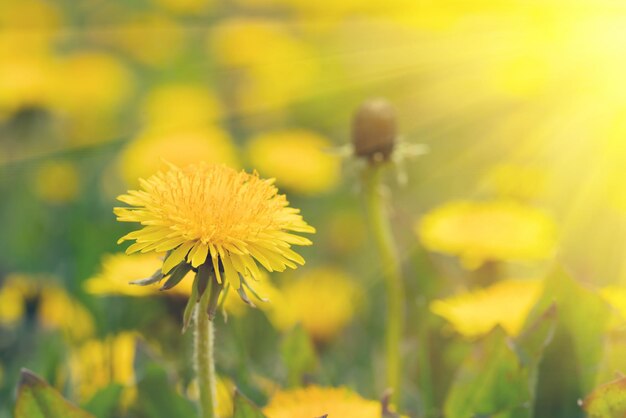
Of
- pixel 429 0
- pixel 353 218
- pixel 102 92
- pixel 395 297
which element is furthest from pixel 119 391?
pixel 429 0

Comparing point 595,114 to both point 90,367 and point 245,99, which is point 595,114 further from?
point 90,367

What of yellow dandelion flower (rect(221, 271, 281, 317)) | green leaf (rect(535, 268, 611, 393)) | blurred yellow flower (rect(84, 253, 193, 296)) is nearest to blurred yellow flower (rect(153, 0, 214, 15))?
yellow dandelion flower (rect(221, 271, 281, 317))

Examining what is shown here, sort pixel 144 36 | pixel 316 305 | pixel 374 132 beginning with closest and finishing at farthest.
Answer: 1. pixel 374 132
2. pixel 316 305
3. pixel 144 36

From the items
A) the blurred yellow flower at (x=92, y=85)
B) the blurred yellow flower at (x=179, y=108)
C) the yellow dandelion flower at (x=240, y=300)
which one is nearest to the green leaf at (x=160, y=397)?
the yellow dandelion flower at (x=240, y=300)

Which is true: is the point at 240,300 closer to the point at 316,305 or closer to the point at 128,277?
the point at 128,277

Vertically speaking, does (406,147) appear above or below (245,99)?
above

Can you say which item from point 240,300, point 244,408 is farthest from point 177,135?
point 244,408

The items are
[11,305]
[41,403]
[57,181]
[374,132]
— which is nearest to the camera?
[41,403]
